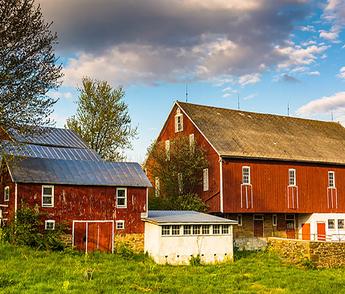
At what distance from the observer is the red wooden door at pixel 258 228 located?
125 ft

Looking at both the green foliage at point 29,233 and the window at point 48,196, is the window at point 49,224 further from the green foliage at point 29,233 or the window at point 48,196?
the window at point 48,196

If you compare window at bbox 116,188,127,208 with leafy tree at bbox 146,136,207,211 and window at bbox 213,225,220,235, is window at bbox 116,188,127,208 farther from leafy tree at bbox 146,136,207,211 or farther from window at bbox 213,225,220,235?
leafy tree at bbox 146,136,207,211

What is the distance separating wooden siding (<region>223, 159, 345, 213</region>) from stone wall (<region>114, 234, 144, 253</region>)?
8099 millimetres

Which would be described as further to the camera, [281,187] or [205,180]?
[281,187]

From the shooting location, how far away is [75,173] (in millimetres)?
29828

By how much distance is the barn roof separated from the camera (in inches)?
1506

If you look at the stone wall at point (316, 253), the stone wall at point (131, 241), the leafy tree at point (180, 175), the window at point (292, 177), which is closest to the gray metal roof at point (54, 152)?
the leafy tree at point (180, 175)

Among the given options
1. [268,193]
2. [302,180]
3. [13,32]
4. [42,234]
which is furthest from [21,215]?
[302,180]

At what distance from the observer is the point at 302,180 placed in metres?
39.8

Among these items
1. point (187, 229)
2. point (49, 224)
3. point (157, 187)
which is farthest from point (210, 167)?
point (49, 224)

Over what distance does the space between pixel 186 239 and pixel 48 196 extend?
326 inches

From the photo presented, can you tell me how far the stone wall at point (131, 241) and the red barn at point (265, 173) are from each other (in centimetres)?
789

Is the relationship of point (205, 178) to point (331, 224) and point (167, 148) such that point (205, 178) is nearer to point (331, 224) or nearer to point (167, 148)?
point (167, 148)

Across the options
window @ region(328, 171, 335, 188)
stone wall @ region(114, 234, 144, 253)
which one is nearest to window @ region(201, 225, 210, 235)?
stone wall @ region(114, 234, 144, 253)
